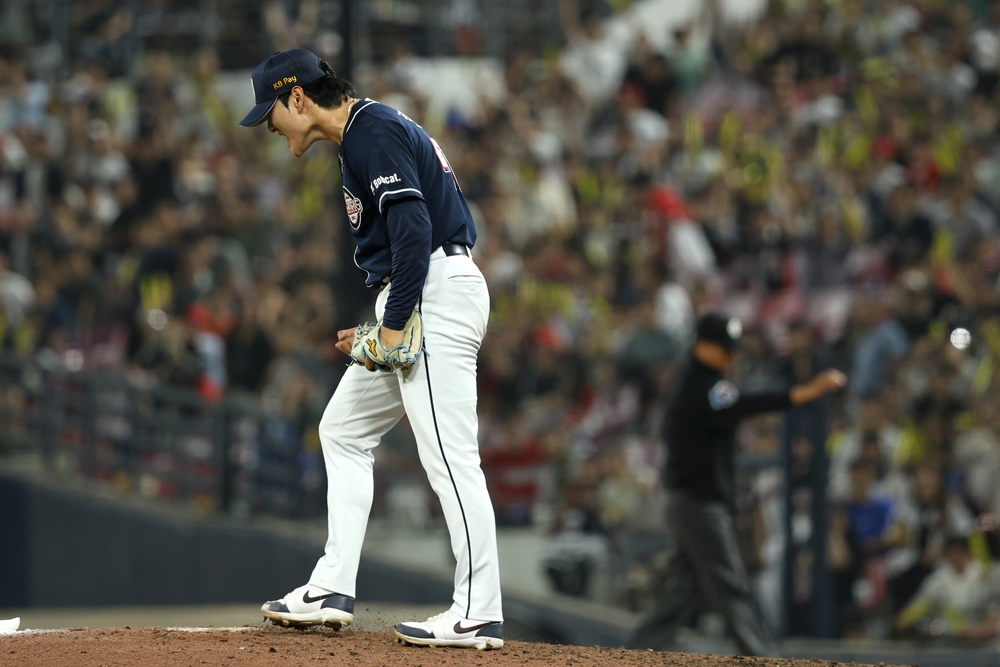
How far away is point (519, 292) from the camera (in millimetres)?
13234

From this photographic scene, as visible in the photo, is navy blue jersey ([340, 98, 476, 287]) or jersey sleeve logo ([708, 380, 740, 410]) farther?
jersey sleeve logo ([708, 380, 740, 410])

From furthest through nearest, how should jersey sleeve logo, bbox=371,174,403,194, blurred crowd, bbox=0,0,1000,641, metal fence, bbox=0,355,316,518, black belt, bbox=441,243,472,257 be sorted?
metal fence, bbox=0,355,316,518 < blurred crowd, bbox=0,0,1000,641 < black belt, bbox=441,243,472,257 < jersey sleeve logo, bbox=371,174,403,194

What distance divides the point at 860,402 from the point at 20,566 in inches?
314

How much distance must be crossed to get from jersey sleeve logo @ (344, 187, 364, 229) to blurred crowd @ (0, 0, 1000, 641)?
4.64m

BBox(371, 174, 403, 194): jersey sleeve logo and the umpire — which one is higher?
BBox(371, 174, 403, 194): jersey sleeve logo

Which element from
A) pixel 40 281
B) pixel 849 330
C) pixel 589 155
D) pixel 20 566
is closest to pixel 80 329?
pixel 40 281

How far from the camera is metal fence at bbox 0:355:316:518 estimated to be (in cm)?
1234

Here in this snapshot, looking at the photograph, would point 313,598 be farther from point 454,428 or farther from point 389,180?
point 389,180

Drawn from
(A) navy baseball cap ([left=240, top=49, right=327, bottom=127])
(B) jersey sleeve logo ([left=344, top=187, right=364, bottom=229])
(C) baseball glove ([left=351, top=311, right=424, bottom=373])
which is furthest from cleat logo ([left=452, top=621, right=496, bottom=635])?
(A) navy baseball cap ([left=240, top=49, right=327, bottom=127])

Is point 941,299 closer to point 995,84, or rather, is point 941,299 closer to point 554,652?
point 995,84

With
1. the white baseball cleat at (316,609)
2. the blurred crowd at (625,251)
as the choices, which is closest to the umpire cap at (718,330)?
the blurred crowd at (625,251)

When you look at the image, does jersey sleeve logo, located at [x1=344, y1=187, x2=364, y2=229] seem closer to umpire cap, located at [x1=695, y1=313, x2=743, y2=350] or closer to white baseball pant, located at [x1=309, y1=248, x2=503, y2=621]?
white baseball pant, located at [x1=309, y1=248, x2=503, y2=621]

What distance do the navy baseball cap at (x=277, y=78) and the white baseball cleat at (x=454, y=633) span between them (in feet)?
6.30

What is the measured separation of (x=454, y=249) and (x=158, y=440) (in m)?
8.46
